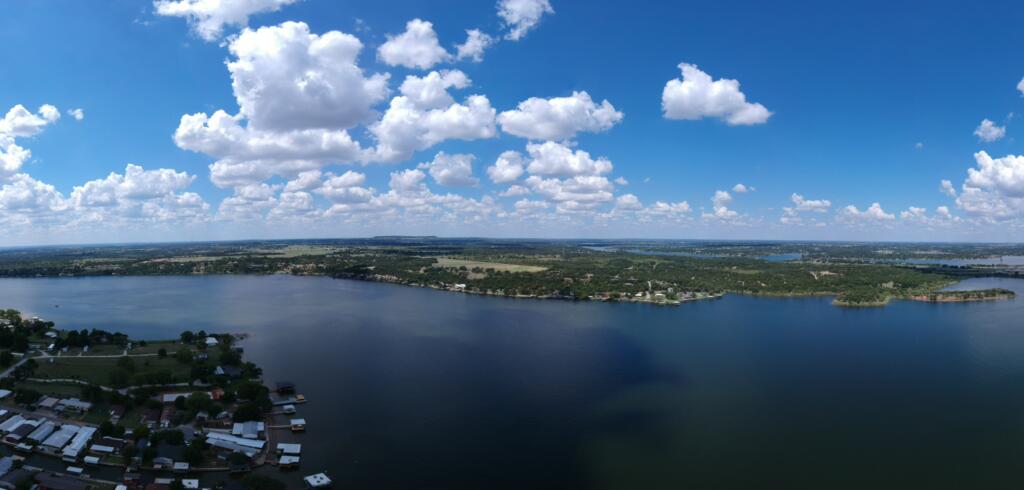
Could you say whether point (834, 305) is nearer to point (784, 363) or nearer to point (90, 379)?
point (784, 363)

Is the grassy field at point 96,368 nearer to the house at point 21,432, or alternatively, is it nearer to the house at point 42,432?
the house at point 42,432

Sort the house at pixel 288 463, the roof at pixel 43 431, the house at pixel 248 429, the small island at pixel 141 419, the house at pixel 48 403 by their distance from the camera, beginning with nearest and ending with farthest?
the small island at pixel 141 419 → the house at pixel 288 463 → the roof at pixel 43 431 → the house at pixel 248 429 → the house at pixel 48 403

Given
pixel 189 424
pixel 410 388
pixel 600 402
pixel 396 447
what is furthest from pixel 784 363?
pixel 189 424

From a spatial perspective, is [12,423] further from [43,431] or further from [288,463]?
[288,463]

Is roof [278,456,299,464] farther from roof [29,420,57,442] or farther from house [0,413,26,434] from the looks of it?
house [0,413,26,434]

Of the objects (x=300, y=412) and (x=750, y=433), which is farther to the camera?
(x=300, y=412)

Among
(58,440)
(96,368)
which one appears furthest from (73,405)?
(96,368)

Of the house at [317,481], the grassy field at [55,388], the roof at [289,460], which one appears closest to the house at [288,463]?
the roof at [289,460]
